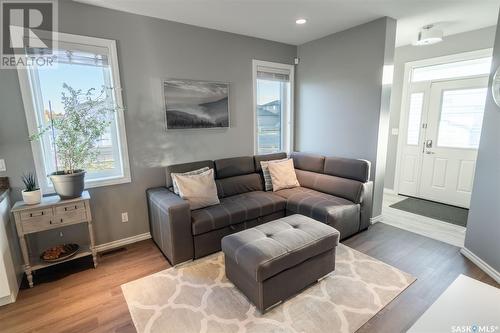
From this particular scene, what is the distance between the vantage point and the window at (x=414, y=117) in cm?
432

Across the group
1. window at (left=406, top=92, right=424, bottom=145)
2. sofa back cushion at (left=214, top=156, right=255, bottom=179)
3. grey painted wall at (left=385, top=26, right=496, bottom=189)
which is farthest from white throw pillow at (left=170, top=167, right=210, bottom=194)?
window at (left=406, top=92, right=424, bottom=145)

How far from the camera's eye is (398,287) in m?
2.15

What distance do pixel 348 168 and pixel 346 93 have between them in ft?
3.70

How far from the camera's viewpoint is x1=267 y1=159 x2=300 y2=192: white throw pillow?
11.8 feet

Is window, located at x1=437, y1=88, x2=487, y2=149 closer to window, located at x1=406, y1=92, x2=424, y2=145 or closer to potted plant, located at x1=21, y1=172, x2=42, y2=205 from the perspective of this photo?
window, located at x1=406, y1=92, x2=424, y2=145

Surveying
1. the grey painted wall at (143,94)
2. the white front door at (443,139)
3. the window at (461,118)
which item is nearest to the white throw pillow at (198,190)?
the grey painted wall at (143,94)

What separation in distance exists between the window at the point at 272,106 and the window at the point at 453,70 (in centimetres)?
→ 223

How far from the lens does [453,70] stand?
3.91 m

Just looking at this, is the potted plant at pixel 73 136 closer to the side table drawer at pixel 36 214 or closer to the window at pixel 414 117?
the side table drawer at pixel 36 214

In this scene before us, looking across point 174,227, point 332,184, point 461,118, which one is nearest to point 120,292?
point 174,227

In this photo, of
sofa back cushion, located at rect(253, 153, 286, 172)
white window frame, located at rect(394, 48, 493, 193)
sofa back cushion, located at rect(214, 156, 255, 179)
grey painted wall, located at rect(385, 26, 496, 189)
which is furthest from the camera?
sofa back cushion, located at rect(253, 153, 286, 172)

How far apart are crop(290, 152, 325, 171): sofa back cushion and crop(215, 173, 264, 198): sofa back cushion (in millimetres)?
741

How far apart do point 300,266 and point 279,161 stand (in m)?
1.94

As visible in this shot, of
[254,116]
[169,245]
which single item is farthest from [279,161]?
[169,245]
